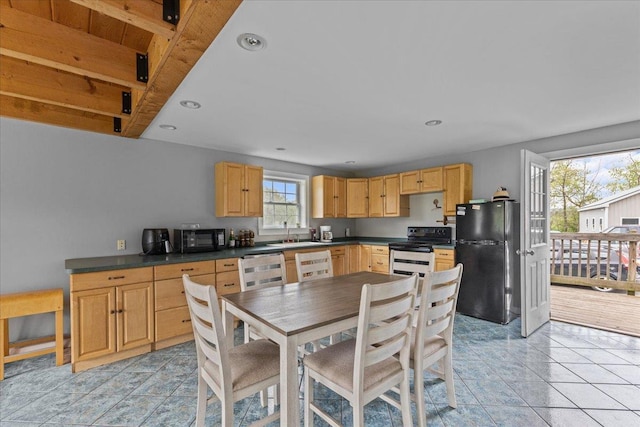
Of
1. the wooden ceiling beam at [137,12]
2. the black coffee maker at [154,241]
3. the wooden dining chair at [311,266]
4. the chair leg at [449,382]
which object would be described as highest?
the wooden ceiling beam at [137,12]

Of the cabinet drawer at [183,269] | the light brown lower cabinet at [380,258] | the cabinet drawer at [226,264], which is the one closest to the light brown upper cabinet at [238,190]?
the cabinet drawer at [226,264]

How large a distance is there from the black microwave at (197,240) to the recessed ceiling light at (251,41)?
248 cm

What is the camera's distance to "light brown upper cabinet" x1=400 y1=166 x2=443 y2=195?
4.46 metres

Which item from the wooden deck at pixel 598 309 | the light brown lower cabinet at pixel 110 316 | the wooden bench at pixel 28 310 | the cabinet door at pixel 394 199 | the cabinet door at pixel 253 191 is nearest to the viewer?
the wooden bench at pixel 28 310

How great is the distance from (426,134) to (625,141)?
205 centimetres

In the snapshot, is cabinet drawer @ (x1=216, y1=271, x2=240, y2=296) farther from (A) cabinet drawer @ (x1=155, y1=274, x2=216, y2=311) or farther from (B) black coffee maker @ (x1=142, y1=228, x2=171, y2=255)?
(B) black coffee maker @ (x1=142, y1=228, x2=171, y2=255)

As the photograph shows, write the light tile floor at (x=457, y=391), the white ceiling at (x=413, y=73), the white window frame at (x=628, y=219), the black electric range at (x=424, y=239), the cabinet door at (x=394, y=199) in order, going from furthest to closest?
the white window frame at (x=628, y=219) < the cabinet door at (x=394, y=199) < the black electric range at (x=424, y=239) < the light tile floor at (x=457, y=391) < the white ceiling at (x=413, y=73)

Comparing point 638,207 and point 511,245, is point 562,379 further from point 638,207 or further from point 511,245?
point 638,207

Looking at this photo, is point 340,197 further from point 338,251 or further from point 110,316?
point 110,316

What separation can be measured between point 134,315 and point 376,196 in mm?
4081

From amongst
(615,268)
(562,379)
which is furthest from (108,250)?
(615,268)

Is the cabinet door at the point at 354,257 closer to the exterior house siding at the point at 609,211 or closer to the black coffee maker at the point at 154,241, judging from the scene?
the black coffee maker at the point at 154,241

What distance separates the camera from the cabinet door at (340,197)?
17.5 ft

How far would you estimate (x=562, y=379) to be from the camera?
2309 mm
